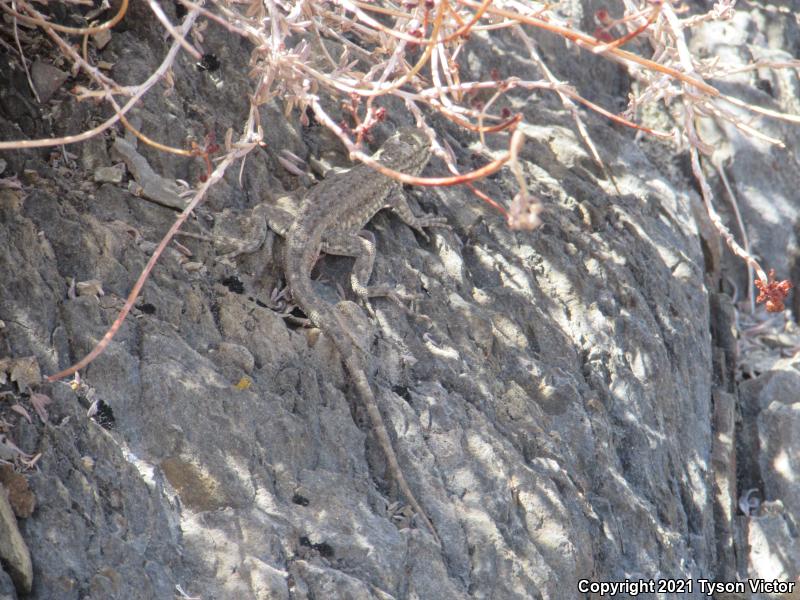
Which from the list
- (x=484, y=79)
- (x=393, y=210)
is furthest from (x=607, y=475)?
(x=484, y=79)

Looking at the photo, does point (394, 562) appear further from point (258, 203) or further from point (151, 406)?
point (258, 203)

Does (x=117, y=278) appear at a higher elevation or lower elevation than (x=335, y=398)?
higher

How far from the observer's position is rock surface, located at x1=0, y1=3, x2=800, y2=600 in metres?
3.90

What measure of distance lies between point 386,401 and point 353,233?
4.57 feet

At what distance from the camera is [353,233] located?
588 centimetres

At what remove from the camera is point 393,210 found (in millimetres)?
6203

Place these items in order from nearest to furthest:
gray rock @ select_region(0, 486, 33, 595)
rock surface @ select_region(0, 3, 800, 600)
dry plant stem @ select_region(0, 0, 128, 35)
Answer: gray rock @ select_region(0, 486, 33, 595) → dry plant stem @ select_region(0, 0, 128, 35) → rock surface @ select_region(0, 3, 800, 600)

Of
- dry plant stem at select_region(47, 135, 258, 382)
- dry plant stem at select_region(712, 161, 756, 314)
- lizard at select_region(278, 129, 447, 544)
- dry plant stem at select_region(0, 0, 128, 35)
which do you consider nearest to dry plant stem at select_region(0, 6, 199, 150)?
dry plant stem at select_region(0, 0, 128, 35)

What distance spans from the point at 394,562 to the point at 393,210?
2.68 meters

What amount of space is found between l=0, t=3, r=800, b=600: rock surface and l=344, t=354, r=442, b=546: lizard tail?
0.07 metres

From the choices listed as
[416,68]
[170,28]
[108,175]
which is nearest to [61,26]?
[108,175]

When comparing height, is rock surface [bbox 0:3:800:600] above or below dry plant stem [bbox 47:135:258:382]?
below

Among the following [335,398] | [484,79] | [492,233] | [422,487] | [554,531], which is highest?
[484,79]

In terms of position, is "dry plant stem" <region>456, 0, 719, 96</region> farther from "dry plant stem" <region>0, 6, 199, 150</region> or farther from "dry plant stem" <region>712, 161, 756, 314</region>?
"dry plant stem" <region>712, 161, 756, 314</region>
